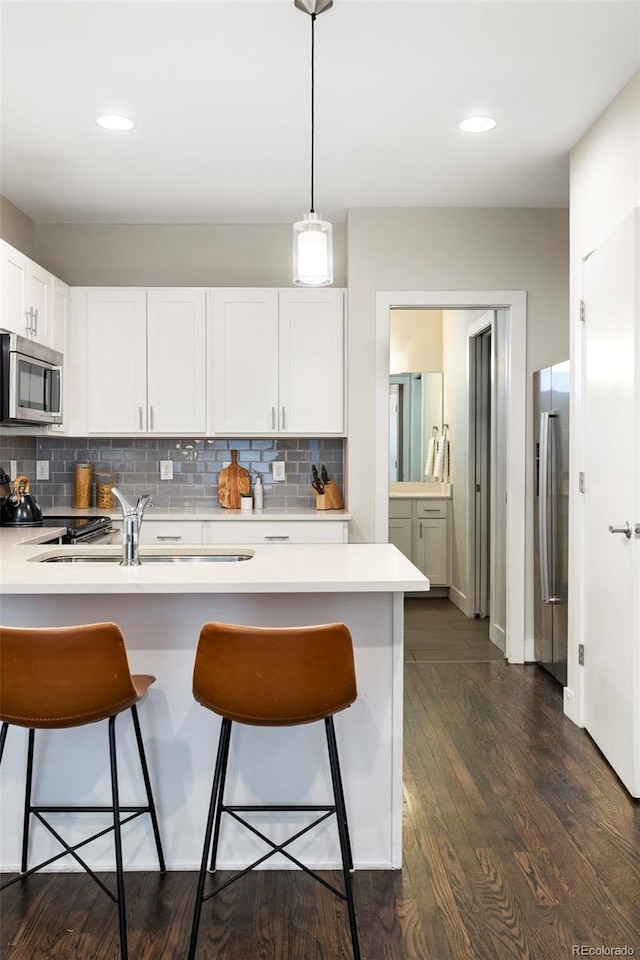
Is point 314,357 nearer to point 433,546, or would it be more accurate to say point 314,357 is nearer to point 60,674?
point 433,546

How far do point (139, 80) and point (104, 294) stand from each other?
5.80 feet

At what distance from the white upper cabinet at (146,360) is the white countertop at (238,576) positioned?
2057mm

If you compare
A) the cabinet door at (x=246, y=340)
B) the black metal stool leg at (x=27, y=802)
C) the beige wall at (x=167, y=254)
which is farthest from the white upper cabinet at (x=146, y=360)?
the black metal stool leg at (x=27, y=802)

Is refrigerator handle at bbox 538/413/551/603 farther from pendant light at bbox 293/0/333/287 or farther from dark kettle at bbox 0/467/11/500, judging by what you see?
dark kettle at bbox 0/467/11/500

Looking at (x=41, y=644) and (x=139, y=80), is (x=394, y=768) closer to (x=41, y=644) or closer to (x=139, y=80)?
(x=41, y=644)

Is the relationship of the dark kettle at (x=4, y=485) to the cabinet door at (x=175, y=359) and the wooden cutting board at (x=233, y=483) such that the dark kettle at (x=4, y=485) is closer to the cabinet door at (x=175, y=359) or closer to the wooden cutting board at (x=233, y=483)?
the cabinet door at (x=175, y=359)

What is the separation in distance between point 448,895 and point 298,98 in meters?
2.97

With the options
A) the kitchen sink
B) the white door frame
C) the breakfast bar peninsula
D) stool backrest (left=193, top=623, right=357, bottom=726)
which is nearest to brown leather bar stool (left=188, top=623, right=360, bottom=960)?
stool backrest (left=193, top=623, right=357, bottom=726)

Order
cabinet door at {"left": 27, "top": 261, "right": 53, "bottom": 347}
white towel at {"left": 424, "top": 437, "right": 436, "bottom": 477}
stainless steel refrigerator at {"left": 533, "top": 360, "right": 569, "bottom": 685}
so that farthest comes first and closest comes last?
white towel at {"left": 424, "top": 437, "right": 436, "bottom": 477} < cabinet door at {"left": 27, "top": 261, "right": 53, "bottom": 347} < stainless steel refrigerator at {"left": 533, "top": 360, "right": 569, "bottom": 685}

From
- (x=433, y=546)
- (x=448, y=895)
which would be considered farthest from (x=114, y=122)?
(x=433, y=546)

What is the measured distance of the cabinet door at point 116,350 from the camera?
4.60 metres

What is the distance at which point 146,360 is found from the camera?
460cm

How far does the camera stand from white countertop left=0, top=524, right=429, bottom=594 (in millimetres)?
2049

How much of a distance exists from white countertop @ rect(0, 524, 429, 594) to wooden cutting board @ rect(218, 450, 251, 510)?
7.21ft
